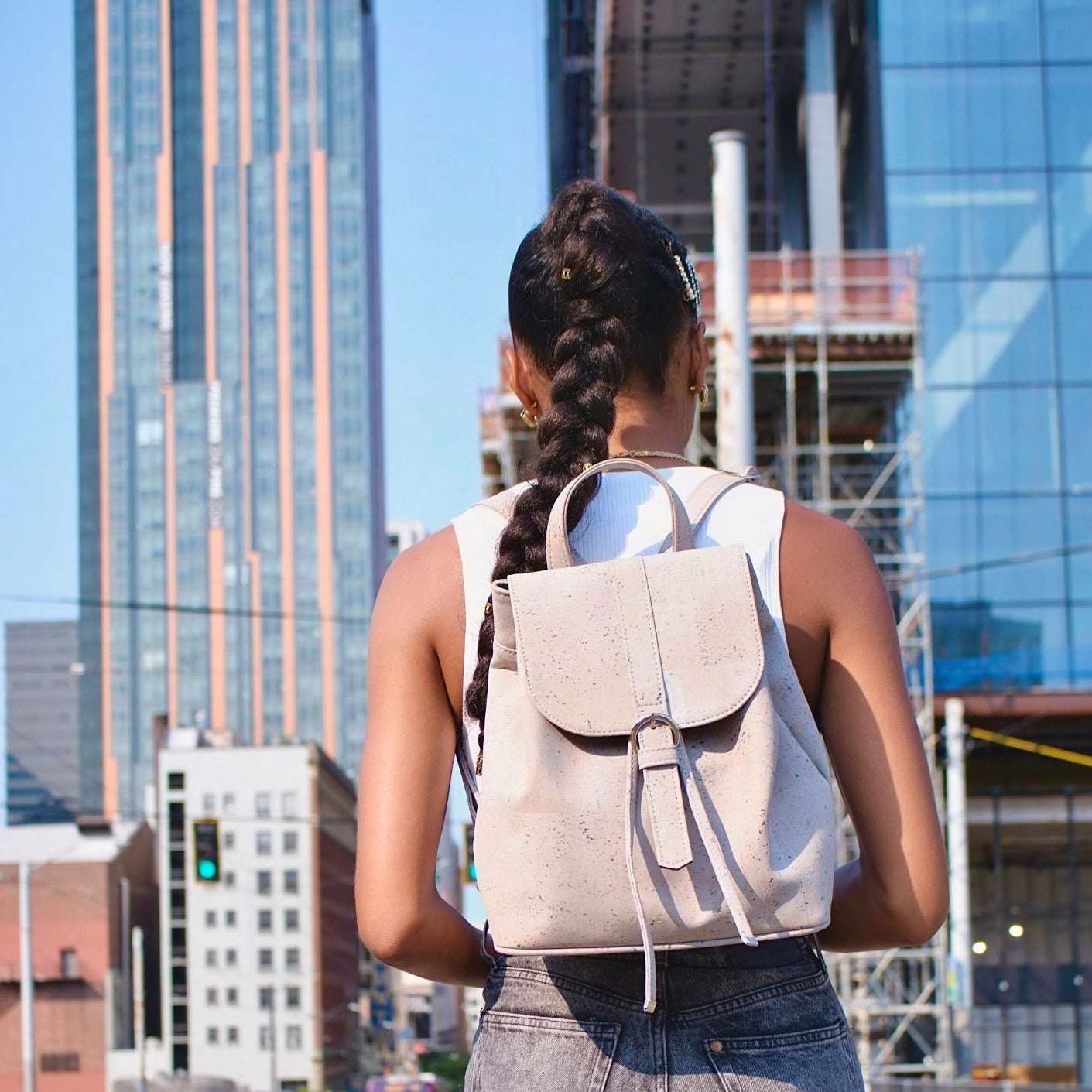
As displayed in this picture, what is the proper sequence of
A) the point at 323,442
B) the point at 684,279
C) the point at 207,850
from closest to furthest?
1. the point at 684,279
2. the point at 207,850
3. the point at 323,442

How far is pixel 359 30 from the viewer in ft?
454

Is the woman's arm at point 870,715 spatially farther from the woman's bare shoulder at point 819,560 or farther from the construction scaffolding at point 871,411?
the construction scaffolding at point 871,411

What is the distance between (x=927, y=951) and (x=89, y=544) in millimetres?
110570

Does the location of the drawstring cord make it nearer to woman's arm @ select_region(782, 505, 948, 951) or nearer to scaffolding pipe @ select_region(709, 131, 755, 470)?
woman's arm @ select_region(782, 505, 948, 951)

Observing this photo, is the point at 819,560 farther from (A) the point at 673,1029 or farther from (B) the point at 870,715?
(A) the point at 673,1029

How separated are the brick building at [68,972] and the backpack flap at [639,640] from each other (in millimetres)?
82283

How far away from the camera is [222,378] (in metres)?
131

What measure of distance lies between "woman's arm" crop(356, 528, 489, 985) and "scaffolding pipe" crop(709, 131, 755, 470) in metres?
8.50

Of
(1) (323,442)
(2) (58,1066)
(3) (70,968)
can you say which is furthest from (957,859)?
(1) (323,442)

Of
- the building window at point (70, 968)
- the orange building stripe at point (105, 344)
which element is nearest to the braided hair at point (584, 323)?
the building window at point (70, 968)

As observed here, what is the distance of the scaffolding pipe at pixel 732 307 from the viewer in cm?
1072

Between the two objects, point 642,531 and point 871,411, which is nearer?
point 642,531

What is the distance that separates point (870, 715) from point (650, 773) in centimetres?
38

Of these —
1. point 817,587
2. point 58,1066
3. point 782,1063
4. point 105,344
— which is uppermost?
point 105,344
